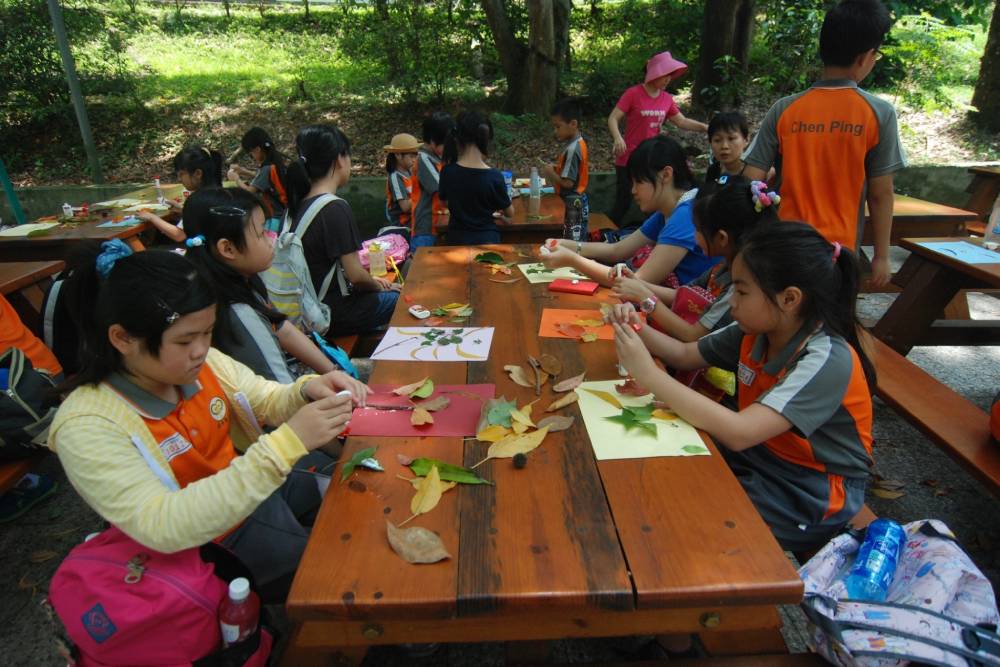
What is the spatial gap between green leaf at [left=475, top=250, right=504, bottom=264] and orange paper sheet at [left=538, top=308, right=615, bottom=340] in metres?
0.72

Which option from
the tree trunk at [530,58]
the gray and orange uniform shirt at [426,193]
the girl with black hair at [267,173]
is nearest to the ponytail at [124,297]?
the gray and orange uniform shirt at [426,193]

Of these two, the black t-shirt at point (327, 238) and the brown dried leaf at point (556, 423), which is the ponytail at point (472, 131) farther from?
the brown dried leaf at point (556, 423)

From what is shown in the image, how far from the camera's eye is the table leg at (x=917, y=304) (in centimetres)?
318

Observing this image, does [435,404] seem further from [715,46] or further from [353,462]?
[715,46]

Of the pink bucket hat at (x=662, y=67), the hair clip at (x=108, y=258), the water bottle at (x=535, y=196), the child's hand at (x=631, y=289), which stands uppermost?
the pink bucket hat at (x=662, y=67)

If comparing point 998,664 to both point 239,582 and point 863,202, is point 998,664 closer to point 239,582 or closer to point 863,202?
point 239,582

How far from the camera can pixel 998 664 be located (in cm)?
112

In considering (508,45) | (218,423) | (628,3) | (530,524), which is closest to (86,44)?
(508,45)

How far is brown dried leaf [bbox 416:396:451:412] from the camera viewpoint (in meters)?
1.58

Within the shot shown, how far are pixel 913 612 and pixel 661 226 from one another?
7.02 ft

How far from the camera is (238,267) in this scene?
205 centimetres

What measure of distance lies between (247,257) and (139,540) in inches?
44.8

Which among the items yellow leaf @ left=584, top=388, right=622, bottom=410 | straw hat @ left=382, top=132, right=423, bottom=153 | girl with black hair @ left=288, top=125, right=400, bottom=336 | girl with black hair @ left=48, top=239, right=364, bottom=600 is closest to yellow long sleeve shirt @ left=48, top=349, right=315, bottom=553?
girl with black hair @ left=48, top=239, right=364, bottom=600

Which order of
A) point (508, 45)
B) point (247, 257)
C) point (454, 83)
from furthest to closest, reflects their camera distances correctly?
1. point (454, 83)
2. point (508, 45)
3. point (247, 257)
